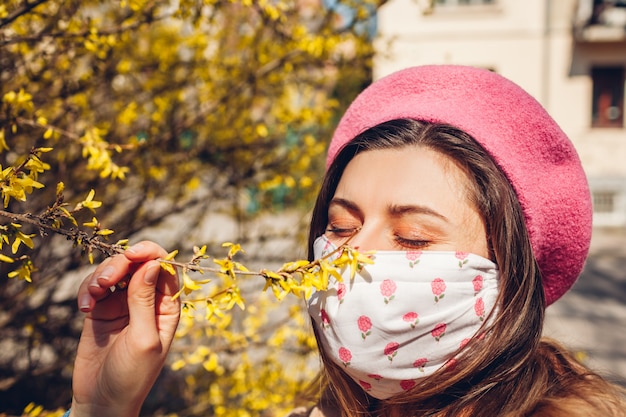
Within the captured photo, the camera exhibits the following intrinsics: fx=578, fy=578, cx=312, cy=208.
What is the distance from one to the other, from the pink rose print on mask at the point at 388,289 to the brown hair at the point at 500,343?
0.21 meters

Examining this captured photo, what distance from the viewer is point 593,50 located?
40.8ft

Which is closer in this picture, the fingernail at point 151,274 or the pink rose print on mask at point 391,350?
the fingernail at point 151,274

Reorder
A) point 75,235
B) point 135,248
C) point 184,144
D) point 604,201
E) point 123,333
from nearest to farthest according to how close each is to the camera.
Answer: point 75,235 → point 135,248 → point 123,333 → point 184,144 → point 604,201

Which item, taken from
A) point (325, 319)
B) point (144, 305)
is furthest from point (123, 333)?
point (325, 319)

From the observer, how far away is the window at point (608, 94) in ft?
41.4

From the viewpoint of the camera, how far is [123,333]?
1.25m

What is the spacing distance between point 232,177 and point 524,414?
8.28 ft

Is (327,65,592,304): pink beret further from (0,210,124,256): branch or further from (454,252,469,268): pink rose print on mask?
(0,210,124,256): branch

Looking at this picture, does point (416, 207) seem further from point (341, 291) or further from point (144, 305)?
point (144, 305)

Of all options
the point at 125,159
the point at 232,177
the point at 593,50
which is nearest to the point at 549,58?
the point at 593,50

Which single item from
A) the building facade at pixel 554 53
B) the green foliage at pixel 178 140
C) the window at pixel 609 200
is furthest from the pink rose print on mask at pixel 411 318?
the window at pixel 609 200

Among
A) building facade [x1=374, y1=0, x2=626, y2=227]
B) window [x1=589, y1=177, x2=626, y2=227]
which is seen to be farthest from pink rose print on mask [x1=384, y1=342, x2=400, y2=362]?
window [x1=589, y1=177, x2=626, y2=227]

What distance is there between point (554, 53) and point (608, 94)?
1.56 m

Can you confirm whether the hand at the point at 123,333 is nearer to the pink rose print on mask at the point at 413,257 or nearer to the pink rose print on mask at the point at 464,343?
the pink rose print on mask at the point at 413,257
